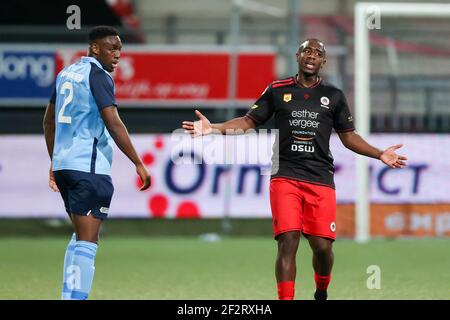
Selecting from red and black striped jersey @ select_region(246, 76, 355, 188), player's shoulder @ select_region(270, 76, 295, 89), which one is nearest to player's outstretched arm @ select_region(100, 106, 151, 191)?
red and black striped jersey @ select_region(246, 76, 355, 188)

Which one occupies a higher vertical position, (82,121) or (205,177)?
(205,177)

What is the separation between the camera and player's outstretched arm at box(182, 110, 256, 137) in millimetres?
8509

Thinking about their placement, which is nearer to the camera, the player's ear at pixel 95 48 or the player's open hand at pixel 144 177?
the player's open hand at pixel 144 177

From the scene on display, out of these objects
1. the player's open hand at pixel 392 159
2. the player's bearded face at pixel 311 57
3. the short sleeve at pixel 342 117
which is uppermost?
the player's bearded face at pixel 311 57

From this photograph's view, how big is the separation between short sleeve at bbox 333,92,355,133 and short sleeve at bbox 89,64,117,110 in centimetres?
198

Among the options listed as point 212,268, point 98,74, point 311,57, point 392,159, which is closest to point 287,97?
point 311,57

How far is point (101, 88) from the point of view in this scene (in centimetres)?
776

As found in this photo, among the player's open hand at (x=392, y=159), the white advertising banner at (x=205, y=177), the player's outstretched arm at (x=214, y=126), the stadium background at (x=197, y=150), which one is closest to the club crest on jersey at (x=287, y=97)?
the player's outstretched arm at (x=214, y=126)

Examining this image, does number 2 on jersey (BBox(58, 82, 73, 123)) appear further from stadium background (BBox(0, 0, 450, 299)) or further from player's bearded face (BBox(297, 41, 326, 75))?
stadium background (BBox(0, 0, 450, 299))

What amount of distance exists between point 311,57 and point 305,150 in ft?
2.36

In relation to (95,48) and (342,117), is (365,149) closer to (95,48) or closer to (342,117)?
(342,117)

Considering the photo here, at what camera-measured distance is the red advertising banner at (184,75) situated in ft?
60.6

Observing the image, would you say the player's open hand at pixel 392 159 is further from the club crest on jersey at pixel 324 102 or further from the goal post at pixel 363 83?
the goal post at pixel 363 83
